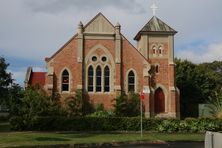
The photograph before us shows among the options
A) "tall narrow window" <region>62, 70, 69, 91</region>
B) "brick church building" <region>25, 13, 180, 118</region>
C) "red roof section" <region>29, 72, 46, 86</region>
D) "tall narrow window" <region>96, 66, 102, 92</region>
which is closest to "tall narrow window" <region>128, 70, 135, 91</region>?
"brick church building" <region>25, 13, 180, 118</region>

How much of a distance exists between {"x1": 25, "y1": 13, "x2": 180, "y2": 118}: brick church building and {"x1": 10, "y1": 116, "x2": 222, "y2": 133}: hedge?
30.8ft

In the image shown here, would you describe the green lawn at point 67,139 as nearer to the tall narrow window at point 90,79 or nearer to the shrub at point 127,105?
the shrub at point 127,105

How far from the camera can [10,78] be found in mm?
56844

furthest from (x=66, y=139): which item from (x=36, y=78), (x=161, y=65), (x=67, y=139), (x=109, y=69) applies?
(x=36, y=78)

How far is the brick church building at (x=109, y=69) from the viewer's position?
47.1m

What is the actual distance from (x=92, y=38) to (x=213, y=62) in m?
62.7

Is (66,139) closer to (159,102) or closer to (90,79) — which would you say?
(90,79)

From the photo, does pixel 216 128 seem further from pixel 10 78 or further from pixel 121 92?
pixel 10 78

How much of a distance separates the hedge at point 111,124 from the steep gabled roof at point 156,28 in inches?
621

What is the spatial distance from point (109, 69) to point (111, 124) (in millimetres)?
11969

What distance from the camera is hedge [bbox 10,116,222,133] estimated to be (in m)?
36.5

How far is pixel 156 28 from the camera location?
165ft

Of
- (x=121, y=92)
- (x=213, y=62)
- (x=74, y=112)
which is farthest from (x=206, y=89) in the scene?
(x=213, y=62)

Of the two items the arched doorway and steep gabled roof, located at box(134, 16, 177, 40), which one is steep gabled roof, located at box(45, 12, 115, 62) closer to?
steep gabled roof, located at box(134, 16, 177, 40)
